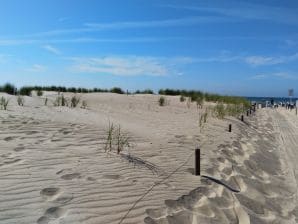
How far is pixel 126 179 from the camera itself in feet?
17.5

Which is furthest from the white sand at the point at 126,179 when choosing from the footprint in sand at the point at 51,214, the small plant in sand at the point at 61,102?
the small plant in sand at the point at 61,102

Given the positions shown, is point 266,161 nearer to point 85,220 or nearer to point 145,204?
point 145,204

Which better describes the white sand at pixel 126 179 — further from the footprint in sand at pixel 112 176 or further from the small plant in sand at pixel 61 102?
the small plant in sand at pixel 61 102

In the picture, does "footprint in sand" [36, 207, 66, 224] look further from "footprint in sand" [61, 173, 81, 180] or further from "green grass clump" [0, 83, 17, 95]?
"green grass clump" [0, 83, 17, 95]

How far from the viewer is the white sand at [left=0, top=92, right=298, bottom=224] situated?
4.34 m

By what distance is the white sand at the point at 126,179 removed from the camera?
4344 millimetres

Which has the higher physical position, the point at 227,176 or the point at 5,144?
the point at 5,144

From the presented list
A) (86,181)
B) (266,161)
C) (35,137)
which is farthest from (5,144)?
(266,161)

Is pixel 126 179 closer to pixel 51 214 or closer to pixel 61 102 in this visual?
pixel 51 214

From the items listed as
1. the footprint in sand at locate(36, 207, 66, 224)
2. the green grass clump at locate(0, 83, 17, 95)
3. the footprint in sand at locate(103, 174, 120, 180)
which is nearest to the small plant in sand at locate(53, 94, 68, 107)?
the green grass clump at locate(0, 83, 17, 95)

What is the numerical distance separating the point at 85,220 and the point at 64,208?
31 centimetres

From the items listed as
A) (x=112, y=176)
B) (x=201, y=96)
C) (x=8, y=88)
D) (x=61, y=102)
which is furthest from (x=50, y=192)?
(x=201, y=96)

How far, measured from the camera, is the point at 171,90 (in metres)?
31.1

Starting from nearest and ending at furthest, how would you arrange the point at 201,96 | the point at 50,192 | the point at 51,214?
1. the point at 51,214
2. the point at 50,192
3. the point at 201,96
